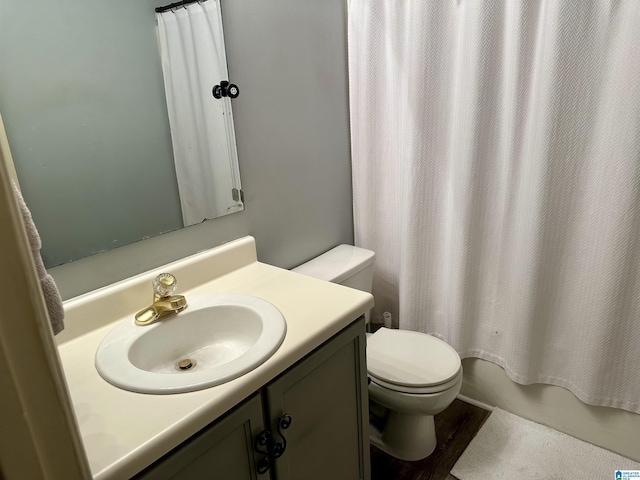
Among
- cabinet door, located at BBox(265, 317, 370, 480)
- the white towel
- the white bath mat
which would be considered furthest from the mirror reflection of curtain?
the white bath mat

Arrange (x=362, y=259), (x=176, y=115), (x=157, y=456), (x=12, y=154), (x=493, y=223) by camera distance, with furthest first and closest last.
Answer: (x=362, y=259) < (x=493, y=223) < (x=176, y=115) < (x=12, y=154) < (x=157, y=456)

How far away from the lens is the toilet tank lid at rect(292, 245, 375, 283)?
1.73m

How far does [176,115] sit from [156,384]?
0.77 m

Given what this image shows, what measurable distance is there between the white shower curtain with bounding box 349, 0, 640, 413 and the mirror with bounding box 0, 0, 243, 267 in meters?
0.76

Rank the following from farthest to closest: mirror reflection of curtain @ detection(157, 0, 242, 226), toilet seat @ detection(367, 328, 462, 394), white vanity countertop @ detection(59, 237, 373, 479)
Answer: toilet seat @ detection(367, 328, 462, 394) → mirror reflection of curtain @ detection(157, 0, 242, 226) → white vanity countertop @ detection(59, 237, 373, 479)

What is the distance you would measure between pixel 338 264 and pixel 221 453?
101 centimetres

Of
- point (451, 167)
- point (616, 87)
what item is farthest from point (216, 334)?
point (616, 87)

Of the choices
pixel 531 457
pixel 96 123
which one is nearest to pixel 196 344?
pixel 96 123

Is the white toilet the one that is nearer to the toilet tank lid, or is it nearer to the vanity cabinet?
the toilet tank lid

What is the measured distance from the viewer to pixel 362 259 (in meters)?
1.87

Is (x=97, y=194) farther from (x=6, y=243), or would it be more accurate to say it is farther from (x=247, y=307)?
(x=6, y=243)

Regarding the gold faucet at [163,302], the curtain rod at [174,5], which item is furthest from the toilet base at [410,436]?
the curtain rod at [174,5]

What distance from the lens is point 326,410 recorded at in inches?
46.3

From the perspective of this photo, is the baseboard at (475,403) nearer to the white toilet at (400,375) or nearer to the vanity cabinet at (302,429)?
the white toilet at (400,375)
